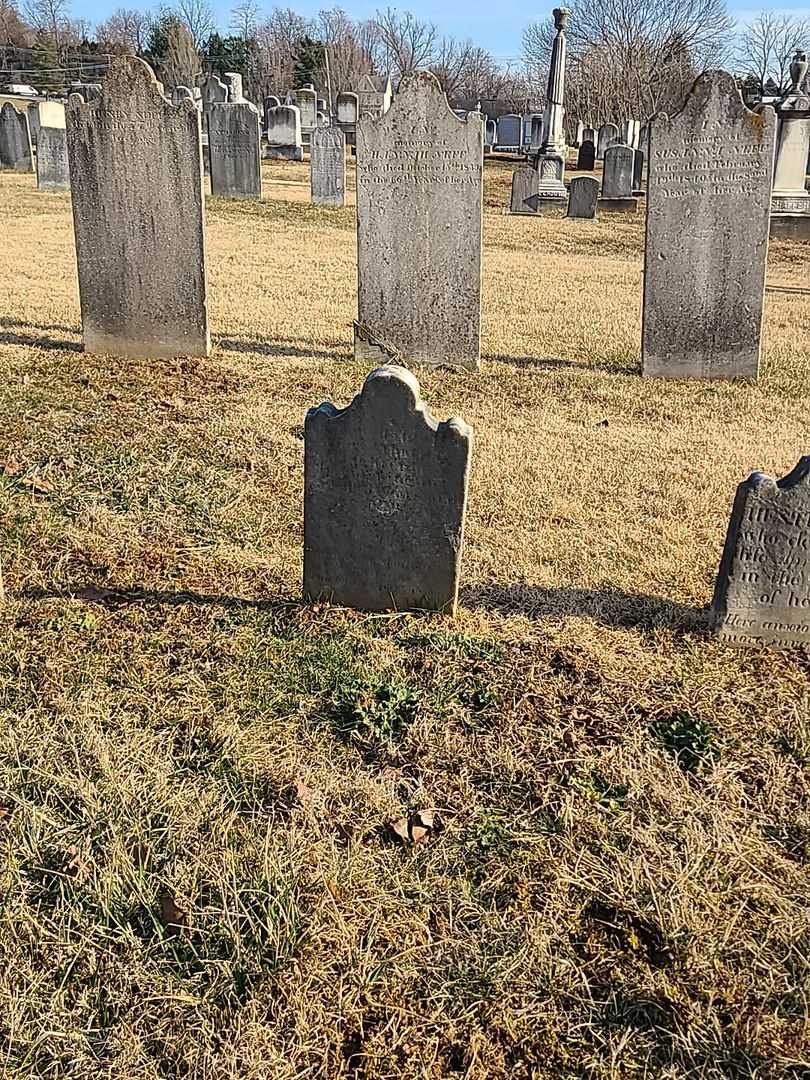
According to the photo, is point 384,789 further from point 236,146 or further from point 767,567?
point 236,146

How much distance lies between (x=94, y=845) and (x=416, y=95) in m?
6.02

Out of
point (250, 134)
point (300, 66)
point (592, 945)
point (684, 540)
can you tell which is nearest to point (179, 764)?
point (592, 945)

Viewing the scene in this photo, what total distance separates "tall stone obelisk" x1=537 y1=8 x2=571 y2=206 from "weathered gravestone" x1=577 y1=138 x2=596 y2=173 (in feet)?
20.9

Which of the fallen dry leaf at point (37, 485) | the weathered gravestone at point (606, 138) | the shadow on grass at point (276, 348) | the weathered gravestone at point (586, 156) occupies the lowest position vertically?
the fallen dry leaf at point (37, 485)

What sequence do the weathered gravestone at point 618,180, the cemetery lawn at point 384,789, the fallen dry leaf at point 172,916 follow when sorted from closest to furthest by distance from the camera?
the cemetery lawn at point 384,789 < the fallen dry leaf at point 172,916 < the weathered gravestone at point 618,180

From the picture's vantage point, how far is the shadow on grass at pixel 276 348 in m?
8.05

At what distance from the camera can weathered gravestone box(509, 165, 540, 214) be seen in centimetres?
2070

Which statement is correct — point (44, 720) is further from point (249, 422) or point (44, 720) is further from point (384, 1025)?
point (249, 422)


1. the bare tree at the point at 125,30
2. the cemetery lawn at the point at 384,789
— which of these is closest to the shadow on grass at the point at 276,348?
the cemetery lawn at the point at 384,789

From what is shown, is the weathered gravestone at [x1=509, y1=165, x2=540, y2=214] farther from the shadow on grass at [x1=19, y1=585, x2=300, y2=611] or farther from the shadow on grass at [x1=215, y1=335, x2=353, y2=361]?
the shadow on grass at [x1=19, y1=585, x2=300, y2=611]

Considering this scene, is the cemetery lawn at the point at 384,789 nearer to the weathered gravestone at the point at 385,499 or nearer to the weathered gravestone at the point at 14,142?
the weathered gravestone at the point at 385,499

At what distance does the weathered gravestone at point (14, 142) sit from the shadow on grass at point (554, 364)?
65.6 ft

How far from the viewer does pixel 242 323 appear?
911 cm

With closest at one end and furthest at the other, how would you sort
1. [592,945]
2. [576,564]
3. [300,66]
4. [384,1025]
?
[384,1025]
[592,945]
[576,564]
[300,66]
